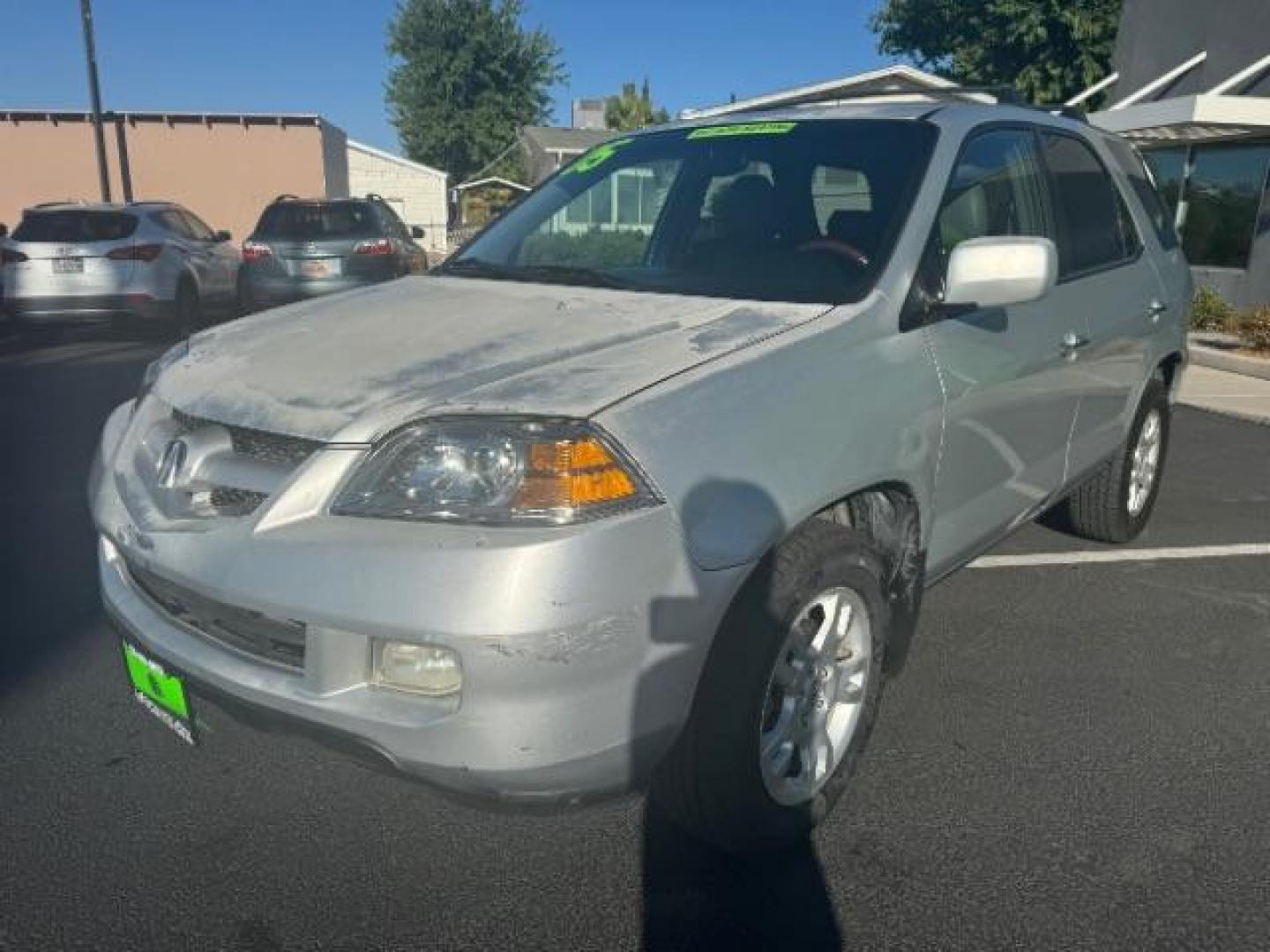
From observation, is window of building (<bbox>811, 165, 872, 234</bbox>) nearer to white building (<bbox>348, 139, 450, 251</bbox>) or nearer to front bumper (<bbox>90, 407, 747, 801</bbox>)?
front bumper (<bbox>90, 407, 747, 801</bbox>)

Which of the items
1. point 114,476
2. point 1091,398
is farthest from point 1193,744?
point 114,476

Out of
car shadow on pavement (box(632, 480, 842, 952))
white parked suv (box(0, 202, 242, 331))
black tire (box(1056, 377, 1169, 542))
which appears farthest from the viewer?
white parked suv (box(0, 202, 242, 331))

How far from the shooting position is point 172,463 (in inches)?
88.8

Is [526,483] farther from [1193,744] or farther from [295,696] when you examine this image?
[1193,744]

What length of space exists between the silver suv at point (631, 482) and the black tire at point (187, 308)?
945 cm

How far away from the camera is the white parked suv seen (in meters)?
10.9

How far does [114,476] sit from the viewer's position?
2.50 meters

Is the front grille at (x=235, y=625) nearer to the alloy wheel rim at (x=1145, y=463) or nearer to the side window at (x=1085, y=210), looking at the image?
the side window at (x=1085, y=210)

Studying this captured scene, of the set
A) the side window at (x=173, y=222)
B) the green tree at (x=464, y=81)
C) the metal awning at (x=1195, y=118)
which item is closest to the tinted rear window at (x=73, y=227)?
the side window at (x=173, y=222)

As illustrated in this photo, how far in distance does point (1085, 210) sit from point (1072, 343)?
0.76 m

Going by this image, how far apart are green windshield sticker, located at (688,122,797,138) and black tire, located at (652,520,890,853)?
161 cm

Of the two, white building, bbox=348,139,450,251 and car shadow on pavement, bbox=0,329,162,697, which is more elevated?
white building, bbox=348,139,450,251

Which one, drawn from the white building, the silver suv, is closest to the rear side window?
the silver suv

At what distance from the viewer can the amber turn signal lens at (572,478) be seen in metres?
1.89
